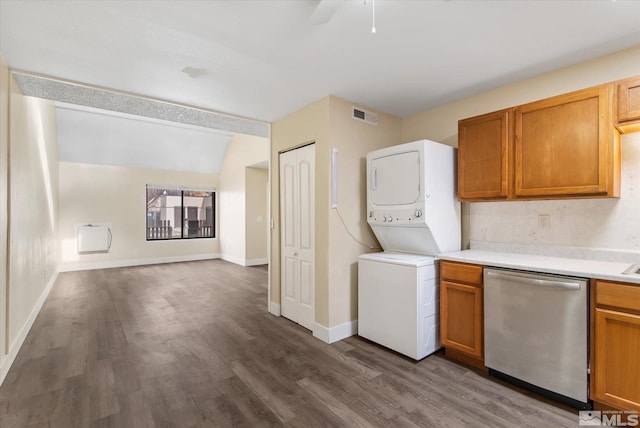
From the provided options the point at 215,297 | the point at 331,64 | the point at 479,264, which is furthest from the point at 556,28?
the point at 215,297

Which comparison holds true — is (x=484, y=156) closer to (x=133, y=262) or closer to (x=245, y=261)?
(x=245, y=261)

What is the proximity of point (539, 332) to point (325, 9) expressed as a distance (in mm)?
2455

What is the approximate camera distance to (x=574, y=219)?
243 cm

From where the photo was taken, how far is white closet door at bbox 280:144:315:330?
3332mm

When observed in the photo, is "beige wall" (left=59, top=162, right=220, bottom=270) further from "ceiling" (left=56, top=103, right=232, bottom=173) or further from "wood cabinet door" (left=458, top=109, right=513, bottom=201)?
"wood cabinet door" (left=458, top=109, right=513, bottom=201)

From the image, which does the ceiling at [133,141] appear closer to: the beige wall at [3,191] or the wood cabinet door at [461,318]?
the beige wall at [3,191]

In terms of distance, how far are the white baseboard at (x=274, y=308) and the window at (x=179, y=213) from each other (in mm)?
5264

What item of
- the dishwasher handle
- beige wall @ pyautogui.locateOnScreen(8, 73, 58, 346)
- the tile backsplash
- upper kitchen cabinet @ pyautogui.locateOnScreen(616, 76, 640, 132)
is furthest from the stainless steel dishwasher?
beige wall @ pyautogui.locateOnScreen(8, 73, 58, 346)

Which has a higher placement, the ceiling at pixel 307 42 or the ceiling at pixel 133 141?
the ceiling at pixel 133 141

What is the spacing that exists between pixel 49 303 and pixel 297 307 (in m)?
3.85

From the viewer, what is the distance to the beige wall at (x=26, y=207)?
2.65m

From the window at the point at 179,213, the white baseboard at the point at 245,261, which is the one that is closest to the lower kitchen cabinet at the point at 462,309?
the white baseboard at the point at 245,261

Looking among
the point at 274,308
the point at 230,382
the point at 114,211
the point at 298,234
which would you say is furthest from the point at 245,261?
the point at 230,382

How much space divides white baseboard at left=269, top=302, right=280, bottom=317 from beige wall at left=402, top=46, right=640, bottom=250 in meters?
2.40
